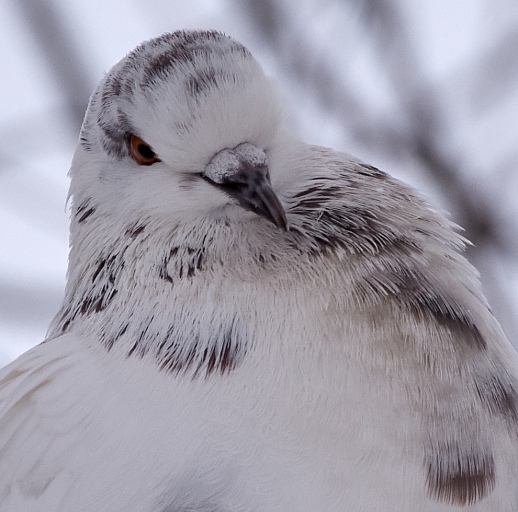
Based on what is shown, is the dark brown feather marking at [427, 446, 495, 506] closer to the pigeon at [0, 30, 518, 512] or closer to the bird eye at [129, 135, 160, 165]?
the pigeon at [0, 30, 518, 512]

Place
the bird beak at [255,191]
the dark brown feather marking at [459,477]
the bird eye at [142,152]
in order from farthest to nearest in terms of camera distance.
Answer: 1. the bird eye at [142,152]
2. the bird beak at [255,191]
3. the dark brown feather marking at [459,477]

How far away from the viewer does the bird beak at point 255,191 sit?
297cm

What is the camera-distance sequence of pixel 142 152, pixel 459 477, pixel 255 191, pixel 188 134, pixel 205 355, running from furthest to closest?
pixel 142 152
pixel 188 134
pixel 255 191
pixel 205 355
pixel 459 477

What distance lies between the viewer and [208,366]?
285cm

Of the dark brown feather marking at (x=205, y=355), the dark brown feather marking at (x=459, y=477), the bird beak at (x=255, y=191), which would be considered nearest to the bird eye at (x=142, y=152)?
the bird beak at (x=255, y=191)

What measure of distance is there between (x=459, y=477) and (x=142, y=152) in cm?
149

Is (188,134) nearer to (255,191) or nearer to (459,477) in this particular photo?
(255,191)

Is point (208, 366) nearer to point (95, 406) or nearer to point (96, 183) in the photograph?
point (95, 406)

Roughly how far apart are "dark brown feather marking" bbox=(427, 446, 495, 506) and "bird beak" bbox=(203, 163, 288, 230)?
2.68ft

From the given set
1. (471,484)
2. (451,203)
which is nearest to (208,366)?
(471,484)

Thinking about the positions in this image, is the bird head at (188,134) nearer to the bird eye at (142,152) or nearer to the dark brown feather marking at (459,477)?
the bird eye at (142,152)

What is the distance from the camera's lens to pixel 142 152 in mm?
3371

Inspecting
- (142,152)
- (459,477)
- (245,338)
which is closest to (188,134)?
(142,152)

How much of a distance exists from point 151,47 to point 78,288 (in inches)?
34.7
